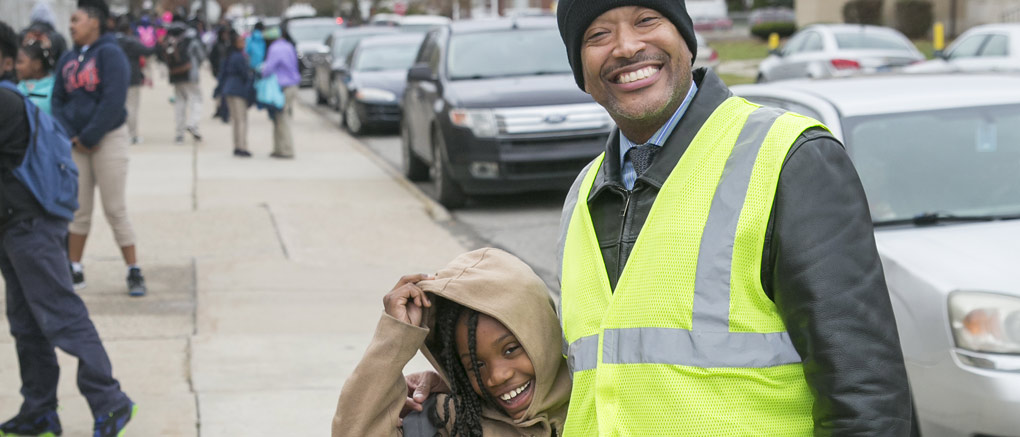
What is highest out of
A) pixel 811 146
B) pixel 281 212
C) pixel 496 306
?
pixel 811 146

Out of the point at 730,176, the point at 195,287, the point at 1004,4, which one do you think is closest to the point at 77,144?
the point at 195,287

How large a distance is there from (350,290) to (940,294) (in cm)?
471

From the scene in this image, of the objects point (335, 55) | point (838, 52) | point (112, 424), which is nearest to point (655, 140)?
point (112, 424)

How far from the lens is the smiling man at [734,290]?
1757 mm

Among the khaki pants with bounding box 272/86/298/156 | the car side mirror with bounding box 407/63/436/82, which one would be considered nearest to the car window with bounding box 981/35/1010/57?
the car side mirror with bounding box 407/63/436/82

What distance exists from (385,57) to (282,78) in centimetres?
418

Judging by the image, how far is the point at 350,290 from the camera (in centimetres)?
792

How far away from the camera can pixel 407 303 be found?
2391mm

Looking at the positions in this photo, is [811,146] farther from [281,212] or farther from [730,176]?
[281,212]

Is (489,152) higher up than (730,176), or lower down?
lower down

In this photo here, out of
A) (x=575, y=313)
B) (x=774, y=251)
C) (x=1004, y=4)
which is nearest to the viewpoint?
(x=774, y=251)

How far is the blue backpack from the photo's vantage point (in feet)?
16.4

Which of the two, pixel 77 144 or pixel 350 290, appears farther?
pixel 350 290

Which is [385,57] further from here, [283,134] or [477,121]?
[477,121]
